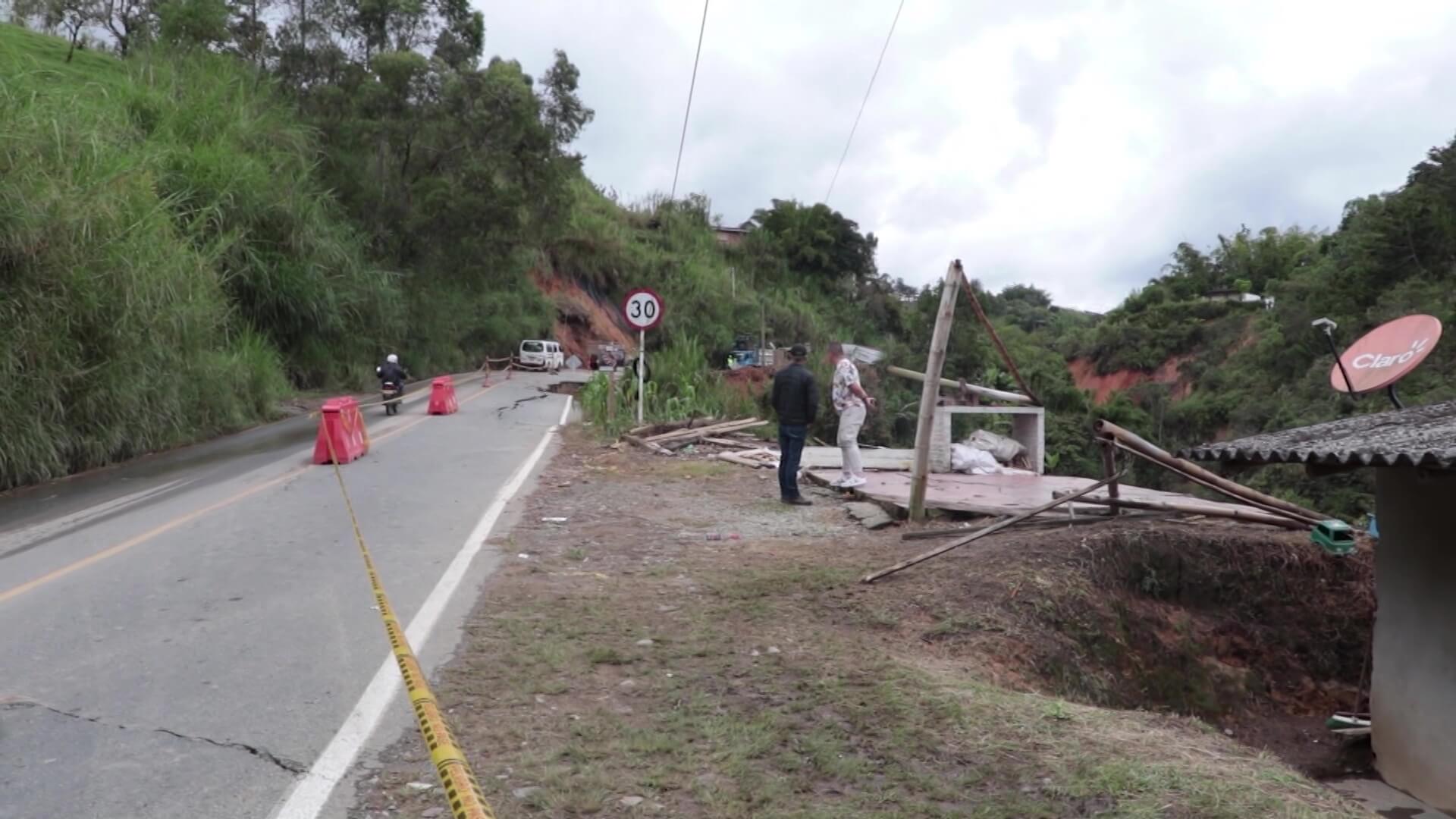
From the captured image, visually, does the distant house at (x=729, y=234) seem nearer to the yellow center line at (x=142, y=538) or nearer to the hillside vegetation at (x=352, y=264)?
the hillside vegetation at (x=352, y=264)

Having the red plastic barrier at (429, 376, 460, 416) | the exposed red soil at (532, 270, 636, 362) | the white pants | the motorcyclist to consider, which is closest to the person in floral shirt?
the white pants

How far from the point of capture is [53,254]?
1459 centimetres

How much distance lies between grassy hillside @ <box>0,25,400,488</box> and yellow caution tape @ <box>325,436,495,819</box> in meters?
10.4

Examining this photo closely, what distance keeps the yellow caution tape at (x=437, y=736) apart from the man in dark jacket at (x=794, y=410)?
591 cm

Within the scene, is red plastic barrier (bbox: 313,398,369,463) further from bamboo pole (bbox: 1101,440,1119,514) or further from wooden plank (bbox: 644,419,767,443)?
bamboo pole (bbox: 1101,440,1119,514)

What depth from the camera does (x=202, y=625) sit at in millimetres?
6961

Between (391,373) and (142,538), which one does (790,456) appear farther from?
(391,373)

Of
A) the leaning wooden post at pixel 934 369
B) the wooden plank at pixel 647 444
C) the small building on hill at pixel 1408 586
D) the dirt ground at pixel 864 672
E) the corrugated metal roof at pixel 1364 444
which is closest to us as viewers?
the dirt ground at pixel 864 672

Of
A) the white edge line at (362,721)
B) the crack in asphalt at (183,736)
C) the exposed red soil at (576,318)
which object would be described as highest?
the exposed red soil at (576,318)

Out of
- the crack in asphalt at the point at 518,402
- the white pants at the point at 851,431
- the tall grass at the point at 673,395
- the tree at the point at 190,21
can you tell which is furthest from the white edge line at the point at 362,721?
the tree at the point at 190,21

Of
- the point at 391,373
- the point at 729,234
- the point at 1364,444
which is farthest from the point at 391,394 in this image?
the point at 729,234

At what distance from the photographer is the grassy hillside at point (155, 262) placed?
1451cm

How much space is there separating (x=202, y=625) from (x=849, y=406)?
7.27m

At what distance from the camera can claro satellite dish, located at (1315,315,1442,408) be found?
8359mm
